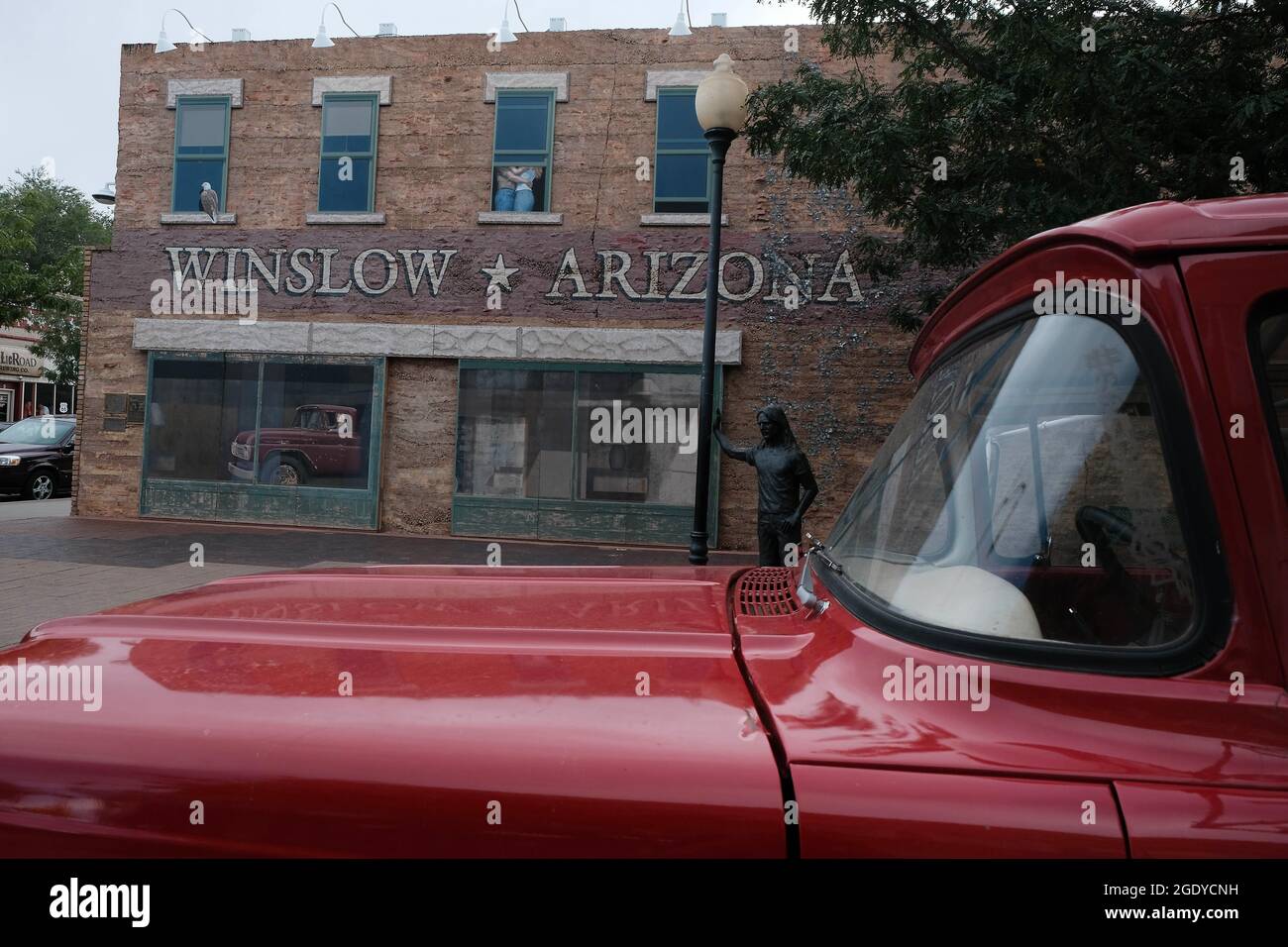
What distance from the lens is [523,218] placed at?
12.9 m

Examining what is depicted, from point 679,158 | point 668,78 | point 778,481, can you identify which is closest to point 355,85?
point 668,78

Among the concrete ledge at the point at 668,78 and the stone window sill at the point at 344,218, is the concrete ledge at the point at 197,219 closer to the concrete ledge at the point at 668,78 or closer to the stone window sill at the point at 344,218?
the stone window sill at the point at 344,218

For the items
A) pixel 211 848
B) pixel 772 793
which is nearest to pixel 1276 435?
pixel 772 793

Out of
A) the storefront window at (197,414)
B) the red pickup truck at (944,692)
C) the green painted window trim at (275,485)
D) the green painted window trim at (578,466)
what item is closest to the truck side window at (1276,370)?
the red pickup truck at (944,692)

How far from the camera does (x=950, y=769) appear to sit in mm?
1118

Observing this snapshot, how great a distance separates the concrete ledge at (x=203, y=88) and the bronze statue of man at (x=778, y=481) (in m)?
10.9

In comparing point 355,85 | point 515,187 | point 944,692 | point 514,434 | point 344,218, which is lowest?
point 944,692

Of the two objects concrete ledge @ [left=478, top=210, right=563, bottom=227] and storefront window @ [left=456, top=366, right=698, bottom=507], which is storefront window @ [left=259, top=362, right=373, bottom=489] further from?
concrete ledge @ [left=478, top=210, right=563, bottom=227]

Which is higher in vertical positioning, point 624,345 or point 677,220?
point 677,220

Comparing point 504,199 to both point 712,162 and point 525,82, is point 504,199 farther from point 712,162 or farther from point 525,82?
point 712,162

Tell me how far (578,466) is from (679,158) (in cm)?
477

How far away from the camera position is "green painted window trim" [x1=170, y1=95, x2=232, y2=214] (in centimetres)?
1384
